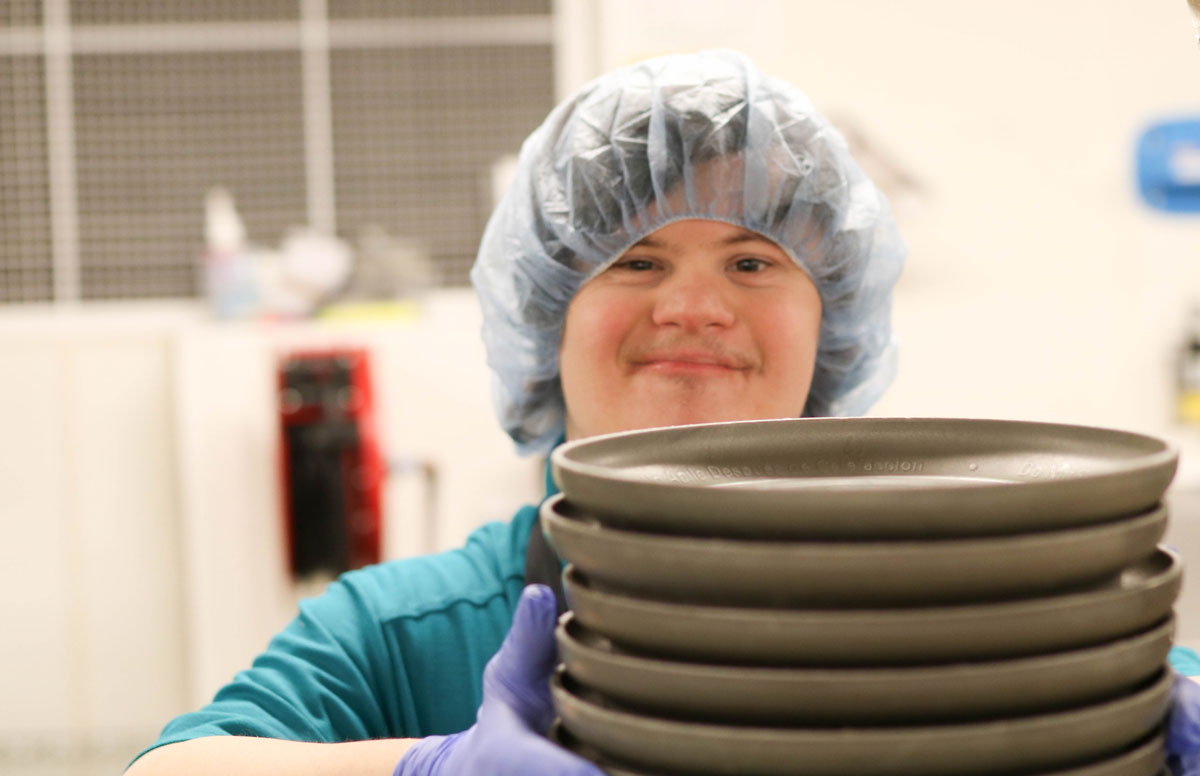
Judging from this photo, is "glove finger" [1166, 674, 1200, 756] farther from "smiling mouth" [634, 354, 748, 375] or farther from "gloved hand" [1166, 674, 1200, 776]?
"smiling mouth" [634, 354, 748, 375]

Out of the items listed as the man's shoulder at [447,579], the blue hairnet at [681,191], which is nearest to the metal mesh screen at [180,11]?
the blue hairnet at [681,191]

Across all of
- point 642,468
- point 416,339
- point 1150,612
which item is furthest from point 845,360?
point 416,339

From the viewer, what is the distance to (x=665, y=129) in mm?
1251

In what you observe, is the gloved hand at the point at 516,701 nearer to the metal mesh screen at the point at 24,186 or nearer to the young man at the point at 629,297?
the young man at the point at 629,297

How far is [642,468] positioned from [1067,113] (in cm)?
299

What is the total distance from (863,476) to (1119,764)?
0.27 m

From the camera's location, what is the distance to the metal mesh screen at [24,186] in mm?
3334

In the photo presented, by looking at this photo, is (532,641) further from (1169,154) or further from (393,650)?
(1169,154)

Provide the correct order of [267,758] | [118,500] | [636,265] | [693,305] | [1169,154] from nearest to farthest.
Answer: [267,758] → [693,305] → [636,265] → [118,500] → [1169,154]

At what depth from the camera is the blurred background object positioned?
2.92 metres

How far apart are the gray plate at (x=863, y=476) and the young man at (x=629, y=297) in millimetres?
449

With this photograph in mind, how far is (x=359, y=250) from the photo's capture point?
3.43m

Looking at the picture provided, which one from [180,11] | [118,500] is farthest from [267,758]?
[180,11]

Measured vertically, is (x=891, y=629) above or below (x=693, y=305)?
below
